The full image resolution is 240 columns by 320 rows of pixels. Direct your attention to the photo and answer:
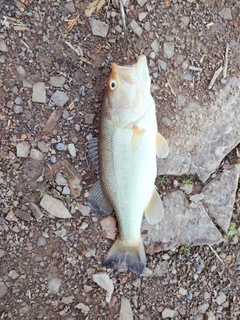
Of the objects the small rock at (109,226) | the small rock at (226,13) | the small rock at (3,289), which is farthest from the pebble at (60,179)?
the small rock at (226,13)

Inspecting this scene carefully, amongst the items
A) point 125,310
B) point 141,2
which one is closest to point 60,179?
point 125,310

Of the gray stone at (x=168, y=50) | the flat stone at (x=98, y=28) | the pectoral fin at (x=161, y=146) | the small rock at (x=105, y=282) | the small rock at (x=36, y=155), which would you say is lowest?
→ the small rock at (x=105, y=282)

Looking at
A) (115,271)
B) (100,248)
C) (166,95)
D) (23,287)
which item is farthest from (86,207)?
(166,95)

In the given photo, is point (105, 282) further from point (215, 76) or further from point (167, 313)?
point (215, 76)

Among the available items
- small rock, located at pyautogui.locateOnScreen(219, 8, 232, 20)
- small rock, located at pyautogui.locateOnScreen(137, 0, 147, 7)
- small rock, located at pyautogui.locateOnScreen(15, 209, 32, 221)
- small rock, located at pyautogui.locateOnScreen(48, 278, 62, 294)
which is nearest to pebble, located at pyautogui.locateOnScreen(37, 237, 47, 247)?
small rock, located at pyautogui.locateOnScreen(15, 209, 32, 221)

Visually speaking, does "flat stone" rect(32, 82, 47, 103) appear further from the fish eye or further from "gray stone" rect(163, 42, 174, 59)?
"gray stone" rect(163, 42, 174, 59)

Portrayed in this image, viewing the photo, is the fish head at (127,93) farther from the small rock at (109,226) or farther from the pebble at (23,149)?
the small rock at (109,226)

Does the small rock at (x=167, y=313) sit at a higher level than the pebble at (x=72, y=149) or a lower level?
lower
